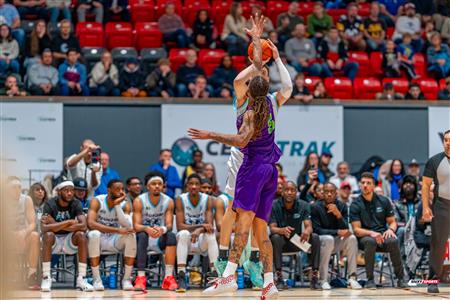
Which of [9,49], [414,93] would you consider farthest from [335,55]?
[9,49]

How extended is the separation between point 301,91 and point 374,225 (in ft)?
16.8

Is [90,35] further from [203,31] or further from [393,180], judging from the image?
[393,180]

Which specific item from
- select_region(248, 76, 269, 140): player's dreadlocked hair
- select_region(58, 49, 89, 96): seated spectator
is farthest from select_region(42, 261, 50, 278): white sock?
select_region(58, 49, 89, 96): seated spectator

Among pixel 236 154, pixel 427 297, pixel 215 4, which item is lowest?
pixel 427 297

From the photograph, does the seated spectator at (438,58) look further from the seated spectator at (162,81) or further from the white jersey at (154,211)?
the white jersey at (154,211)

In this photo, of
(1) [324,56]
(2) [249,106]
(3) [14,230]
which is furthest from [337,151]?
(3) [14,230]

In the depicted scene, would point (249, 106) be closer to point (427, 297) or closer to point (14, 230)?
point (427, 297)

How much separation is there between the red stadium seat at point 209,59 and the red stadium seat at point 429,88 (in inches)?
174

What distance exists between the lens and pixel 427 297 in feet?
40.3

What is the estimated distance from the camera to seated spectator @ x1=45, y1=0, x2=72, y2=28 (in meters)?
21.9

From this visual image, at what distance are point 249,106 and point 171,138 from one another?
30.2 feet

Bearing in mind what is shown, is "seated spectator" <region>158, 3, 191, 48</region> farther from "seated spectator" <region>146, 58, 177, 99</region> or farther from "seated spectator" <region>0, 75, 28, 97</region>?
"seated spectator" <region>0, 75, 28, 97</region>

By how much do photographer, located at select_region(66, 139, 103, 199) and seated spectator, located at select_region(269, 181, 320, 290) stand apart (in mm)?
2975

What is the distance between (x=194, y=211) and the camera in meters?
15.0
